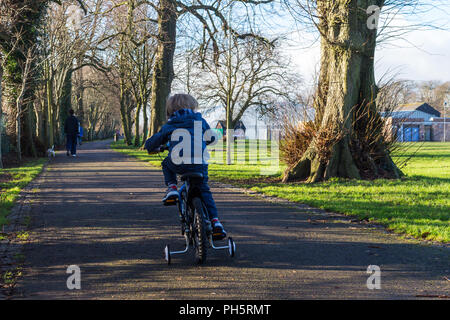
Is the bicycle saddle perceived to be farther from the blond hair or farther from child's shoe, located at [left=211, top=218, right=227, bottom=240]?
the blond hair

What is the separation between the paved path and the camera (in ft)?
13.4

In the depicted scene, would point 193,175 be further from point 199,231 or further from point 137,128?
point 137,128

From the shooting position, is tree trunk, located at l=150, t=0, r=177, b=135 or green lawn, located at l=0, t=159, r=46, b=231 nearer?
green lawn, located at l=0, t=159, r=46, b=231

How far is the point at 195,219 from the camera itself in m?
4.97

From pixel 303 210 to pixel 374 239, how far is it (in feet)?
7.51

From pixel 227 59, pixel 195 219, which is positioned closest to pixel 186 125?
pixel 195 219

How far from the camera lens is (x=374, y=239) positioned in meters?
6.12

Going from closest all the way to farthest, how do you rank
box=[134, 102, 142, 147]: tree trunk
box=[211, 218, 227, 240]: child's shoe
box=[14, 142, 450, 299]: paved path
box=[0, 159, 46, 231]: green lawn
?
box=[14, 142, 450, 299]: paved path < box=[211, 218, 227, 240]: child's shoe < box=[0, 159, 46, 231]: green lawn < box=[134, 102, 142, 147]: tree trunk

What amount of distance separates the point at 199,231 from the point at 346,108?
8235 millimetres

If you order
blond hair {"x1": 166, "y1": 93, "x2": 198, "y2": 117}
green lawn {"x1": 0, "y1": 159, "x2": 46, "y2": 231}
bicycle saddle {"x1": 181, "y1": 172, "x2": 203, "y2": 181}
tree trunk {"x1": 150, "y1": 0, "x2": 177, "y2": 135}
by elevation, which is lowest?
green lawn {"x1": 0, "y1": 159, "x2": 46, "y2": 231}

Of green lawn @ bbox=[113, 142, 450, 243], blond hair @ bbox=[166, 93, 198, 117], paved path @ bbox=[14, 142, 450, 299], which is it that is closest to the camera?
paved path @ bbox=[14, 142, 450, 299]

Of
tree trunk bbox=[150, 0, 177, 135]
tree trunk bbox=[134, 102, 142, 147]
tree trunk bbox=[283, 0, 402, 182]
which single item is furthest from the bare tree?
tree trunk bbox=[134, 102, 142, 147]
